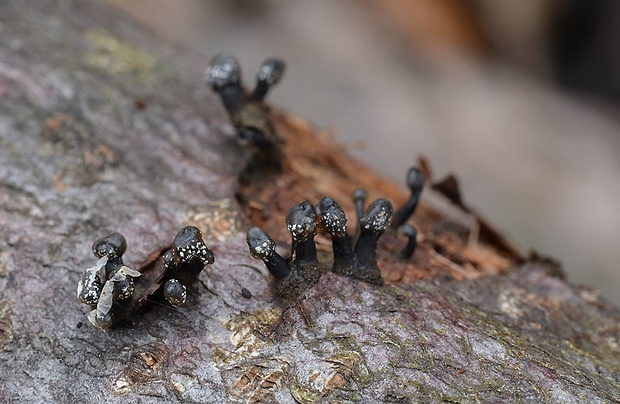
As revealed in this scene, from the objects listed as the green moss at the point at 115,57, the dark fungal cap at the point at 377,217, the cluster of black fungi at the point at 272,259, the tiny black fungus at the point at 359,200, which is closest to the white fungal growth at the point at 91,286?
the cluster of black fungi at the point at 272,259

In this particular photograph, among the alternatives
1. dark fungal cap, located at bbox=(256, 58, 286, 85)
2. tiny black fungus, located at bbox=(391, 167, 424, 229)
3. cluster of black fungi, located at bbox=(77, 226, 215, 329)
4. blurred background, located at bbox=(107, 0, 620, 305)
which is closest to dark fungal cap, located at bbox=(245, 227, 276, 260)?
cluster of black fungi, located at bbox=(77, 226, 215, 329)

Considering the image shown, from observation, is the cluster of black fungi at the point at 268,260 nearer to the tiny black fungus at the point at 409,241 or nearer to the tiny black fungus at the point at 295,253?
the tiny black fungus at the point at 295,253

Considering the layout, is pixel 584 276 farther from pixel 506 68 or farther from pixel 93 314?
pixel 93 314

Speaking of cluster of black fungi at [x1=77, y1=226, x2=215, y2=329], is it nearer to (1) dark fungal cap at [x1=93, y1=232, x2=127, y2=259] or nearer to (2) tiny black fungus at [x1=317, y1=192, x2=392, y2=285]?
(1) dark fungal cap at [x1=93, y1=232, x2=127, y2=259]

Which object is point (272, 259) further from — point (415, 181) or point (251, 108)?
point (251, 108)

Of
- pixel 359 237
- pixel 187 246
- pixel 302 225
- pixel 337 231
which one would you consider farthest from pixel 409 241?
pixel 187 246
